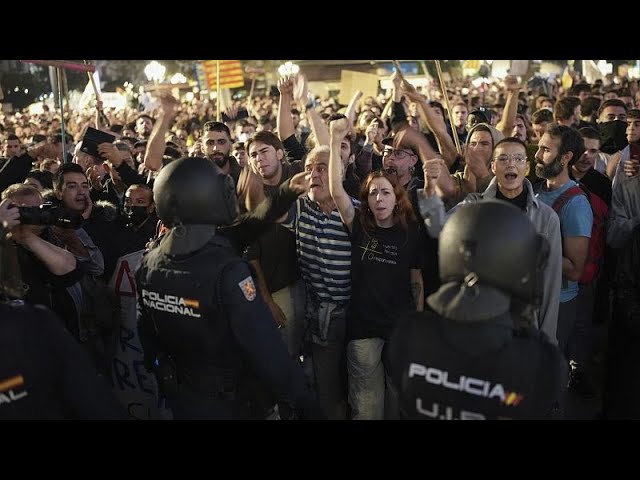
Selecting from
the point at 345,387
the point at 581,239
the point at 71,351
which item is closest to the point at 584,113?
the point at 581,239

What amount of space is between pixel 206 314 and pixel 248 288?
22 centimetres

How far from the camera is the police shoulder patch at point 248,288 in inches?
106

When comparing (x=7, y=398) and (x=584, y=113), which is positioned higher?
(x=584, y=113)

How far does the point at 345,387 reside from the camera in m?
4.30

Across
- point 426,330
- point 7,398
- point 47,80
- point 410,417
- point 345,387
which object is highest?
point 47,80

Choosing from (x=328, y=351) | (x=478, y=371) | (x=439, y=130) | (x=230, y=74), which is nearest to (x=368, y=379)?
(x=328, y=351)

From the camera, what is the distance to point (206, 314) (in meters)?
2.72

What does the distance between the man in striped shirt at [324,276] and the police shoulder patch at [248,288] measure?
4.73 ft

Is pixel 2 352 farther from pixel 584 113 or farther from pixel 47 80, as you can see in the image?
pixel 47 80

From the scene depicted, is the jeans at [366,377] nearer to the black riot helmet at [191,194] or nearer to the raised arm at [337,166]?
the raised arm at [337,166]

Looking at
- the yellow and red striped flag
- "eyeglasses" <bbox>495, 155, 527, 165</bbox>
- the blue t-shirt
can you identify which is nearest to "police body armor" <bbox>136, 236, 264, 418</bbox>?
"eyeglasses" <bbox>495, 155, 527, 165</bbox>

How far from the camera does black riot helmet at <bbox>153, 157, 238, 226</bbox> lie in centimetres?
282

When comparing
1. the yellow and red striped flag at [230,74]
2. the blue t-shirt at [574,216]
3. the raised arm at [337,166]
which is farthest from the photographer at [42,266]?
the yellow and red striped flag at [230,74]
